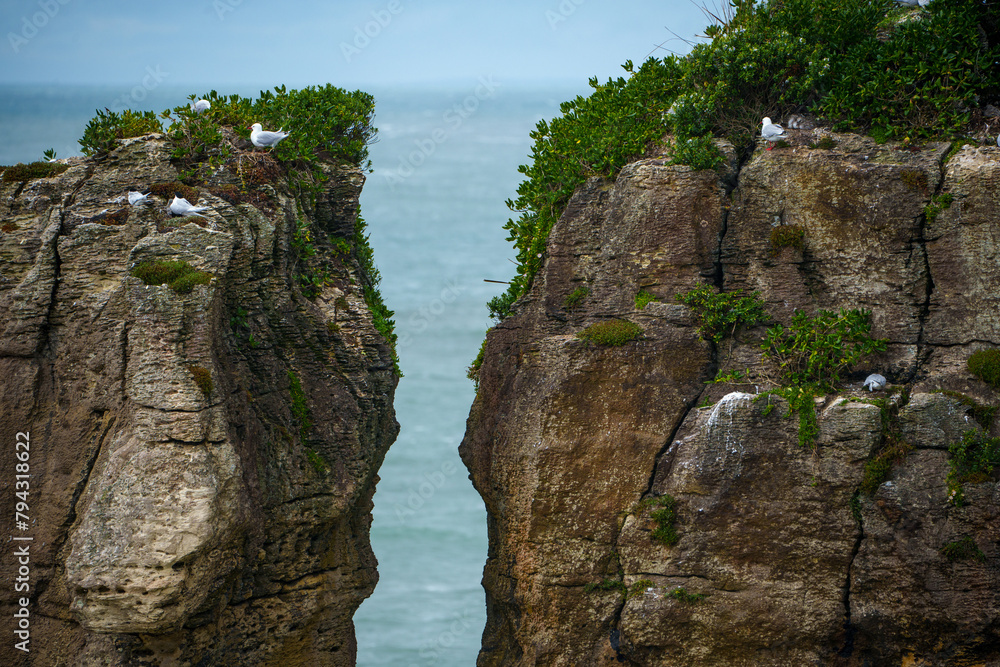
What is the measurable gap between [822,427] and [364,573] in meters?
7.89

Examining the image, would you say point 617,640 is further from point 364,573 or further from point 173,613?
point 173,613

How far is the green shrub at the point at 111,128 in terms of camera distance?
1609 cm

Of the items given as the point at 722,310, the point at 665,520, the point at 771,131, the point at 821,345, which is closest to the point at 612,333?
the point at 722,310

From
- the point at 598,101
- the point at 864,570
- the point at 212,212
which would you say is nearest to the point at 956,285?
the point at 864,570

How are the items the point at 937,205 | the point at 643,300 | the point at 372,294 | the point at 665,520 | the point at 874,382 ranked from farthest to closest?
1. the point at 372,294
2. the point at 643,300
3. the point at 665,520
4. the point at 937,205
5. the point at 874,382

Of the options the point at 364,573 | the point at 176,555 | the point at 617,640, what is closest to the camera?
the point at 176,555

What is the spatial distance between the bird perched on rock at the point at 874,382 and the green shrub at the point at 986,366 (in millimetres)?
1204

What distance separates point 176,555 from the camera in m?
13.4

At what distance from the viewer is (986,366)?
47.6 ft

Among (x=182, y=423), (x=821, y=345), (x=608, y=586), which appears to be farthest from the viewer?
(x=608, y=586)

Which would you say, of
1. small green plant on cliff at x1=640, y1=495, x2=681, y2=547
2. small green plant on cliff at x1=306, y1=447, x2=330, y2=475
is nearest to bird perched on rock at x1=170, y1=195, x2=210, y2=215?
small green plant on cliff at x1=306, y1=447, x2=330, y2=475

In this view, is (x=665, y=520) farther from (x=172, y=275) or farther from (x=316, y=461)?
(x=172, y=275)

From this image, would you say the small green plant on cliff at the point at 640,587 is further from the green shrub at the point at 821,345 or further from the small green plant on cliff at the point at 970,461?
the small green plant on cliff at the point at 970,461

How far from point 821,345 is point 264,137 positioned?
30.0 feet
